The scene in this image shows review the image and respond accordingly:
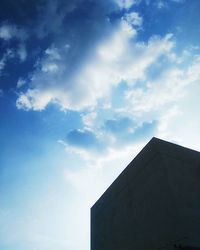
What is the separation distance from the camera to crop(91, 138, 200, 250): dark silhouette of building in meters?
11.2

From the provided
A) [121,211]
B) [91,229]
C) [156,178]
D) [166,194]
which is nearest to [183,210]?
[166,194]

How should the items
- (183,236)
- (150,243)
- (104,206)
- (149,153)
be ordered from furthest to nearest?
(104,206), (149,153), (150,243), (183,236)

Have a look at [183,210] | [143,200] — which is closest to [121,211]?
[143,200]

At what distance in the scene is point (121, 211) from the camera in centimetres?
1658

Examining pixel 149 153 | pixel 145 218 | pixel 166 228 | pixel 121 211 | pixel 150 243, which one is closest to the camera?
pixel 166 228

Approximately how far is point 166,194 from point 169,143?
3.50 meters

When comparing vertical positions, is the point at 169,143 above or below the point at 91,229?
above

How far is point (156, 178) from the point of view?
13234mm

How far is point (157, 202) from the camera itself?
41.6 ft

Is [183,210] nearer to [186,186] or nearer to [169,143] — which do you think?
[186,186]

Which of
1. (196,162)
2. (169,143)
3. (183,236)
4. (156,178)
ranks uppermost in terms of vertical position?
(169,143)

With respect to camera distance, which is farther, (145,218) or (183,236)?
(145,218)

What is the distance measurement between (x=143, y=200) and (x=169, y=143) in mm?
4026

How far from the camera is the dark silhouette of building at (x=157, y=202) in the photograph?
36.6 ft
